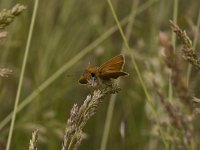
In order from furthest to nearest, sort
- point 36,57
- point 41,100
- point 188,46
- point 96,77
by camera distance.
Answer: point 36,57 → point 41,100 → point 96,77 → point 188,46

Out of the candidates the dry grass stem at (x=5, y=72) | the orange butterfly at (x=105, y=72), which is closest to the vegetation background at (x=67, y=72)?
the orange butterfly at (x=105, y=72)

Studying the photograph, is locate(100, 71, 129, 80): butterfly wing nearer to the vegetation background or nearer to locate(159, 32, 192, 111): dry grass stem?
locate(159, 32, 192, 111): dry grass stem

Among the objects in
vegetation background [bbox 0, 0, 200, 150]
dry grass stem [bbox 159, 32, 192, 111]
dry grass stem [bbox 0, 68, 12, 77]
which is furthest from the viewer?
vegetation background [bbox 0, 0, 200, 150]

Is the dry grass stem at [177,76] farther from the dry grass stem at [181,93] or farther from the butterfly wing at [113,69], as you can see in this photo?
the butterfly wing at [113,69]

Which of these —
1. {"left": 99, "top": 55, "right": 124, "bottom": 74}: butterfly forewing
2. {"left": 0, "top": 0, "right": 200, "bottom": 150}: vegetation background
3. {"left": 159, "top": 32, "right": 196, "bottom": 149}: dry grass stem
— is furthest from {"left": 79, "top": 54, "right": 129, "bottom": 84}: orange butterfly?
{"left": 0, "top": 0, "right": 200, "bottom": 150}: vegetation background

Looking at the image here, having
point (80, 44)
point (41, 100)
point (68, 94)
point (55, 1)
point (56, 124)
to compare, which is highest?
point (55, 1)

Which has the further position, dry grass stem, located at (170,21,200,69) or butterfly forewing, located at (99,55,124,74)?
butterfly forewing, located at (99,55,124,74)

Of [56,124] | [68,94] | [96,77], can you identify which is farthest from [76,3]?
[96,77]

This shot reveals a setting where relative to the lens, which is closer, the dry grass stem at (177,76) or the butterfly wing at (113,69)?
the dry grass stem at (177,76)

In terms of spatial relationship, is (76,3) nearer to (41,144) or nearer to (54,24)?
(54,24)
